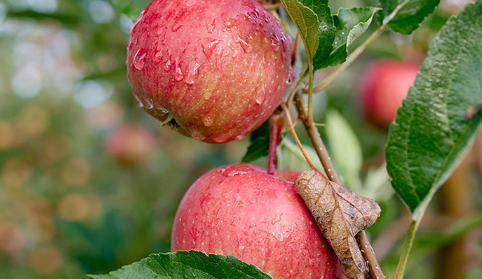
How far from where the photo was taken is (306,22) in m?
0.52

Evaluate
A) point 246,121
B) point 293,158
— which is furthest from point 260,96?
point 293,158

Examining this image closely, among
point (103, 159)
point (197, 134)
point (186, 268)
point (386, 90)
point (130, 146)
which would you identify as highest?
point (197, 134)

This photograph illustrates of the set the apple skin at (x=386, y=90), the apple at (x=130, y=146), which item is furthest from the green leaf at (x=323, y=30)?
the apple at (x=130, y=146)

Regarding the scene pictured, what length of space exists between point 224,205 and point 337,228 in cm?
13

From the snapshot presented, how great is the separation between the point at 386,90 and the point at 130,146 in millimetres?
1829

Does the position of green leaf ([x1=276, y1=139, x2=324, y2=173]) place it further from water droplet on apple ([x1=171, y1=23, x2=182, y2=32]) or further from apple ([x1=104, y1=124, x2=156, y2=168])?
apple ([x1=104, y1=124, x2=156, y2=168])

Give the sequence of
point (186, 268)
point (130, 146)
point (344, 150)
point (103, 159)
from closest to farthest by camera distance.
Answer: point (186, 268)
point (344, 150)
point (130, 146)
point (103, 159)

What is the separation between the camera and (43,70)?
4977 millimetres

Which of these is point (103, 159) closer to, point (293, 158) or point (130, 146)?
point (130, 146)

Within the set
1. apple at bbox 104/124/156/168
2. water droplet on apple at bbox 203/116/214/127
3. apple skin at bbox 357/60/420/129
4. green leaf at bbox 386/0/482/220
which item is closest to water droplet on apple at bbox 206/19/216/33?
water droplet on apple at bbox 203/116/214/127

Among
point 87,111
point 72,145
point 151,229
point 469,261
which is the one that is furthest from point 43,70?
point 469,261

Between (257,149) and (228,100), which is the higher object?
(228,100)

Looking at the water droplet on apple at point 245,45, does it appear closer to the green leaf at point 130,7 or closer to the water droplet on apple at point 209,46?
the water droplet on apple at point 209,46

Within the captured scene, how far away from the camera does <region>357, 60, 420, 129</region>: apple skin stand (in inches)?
71.7
